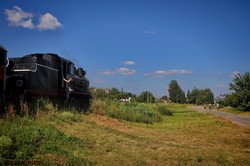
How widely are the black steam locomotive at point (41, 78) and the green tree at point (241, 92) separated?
31641 mm

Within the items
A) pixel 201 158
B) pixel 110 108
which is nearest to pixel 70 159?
pixel 201 158

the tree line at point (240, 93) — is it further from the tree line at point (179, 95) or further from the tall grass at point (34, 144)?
the tree line at point (179, 95)

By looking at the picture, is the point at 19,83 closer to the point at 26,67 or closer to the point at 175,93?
the point at 26,67

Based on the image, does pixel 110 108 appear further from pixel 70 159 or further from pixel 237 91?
pixel 237 91

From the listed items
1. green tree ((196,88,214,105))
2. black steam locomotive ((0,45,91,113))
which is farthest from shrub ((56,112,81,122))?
green tree ((196,88,214,105))

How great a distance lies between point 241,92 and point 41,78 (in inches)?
1409

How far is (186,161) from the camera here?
6.13 m

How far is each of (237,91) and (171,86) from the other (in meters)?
77.6

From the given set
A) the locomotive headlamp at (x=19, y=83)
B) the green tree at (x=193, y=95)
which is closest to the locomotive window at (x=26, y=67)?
the locomotive headlamp at (x=19, y=83)

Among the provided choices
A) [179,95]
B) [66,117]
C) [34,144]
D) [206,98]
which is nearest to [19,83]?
[66,117]

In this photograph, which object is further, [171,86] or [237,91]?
[171,86]

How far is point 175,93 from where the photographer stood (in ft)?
381

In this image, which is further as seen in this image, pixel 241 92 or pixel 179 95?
pixel 179 95

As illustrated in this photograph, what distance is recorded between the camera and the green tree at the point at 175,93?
115 m
